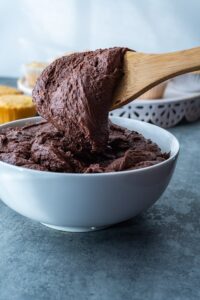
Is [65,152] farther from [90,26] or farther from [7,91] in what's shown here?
[90,26]

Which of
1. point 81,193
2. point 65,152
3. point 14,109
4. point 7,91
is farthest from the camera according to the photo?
point 7,91

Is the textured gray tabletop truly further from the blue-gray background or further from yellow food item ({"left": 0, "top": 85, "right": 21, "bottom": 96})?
the blue-gray background

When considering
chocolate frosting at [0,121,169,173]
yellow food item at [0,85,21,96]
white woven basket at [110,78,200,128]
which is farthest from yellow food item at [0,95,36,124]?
chocolate frosting at [0,121,169,173]

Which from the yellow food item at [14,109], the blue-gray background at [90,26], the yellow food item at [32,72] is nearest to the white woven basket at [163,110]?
the yellow food item at [14,109]

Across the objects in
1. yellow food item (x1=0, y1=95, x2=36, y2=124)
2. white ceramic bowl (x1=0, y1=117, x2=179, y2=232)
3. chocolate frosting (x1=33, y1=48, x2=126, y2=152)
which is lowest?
yellow food item (x1=0, y1=95, x2=36, y2=124)

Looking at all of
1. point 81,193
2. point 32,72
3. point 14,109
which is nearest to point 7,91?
point 32,72

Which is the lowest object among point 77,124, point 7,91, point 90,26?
point 7,91

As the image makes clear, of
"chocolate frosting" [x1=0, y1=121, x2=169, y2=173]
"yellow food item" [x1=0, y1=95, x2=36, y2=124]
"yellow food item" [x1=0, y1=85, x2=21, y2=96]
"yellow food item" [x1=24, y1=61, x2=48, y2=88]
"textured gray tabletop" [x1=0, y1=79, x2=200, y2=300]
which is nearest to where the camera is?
"textured gray tabletop" [x1=0, y1=79, x2=200, y2=300]
